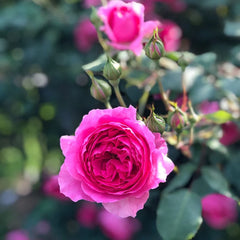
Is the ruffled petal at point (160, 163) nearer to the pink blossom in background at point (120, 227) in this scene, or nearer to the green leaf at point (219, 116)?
the green leaf at point (219, 116)

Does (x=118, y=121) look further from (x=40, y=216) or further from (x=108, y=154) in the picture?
(x=40, y=216)

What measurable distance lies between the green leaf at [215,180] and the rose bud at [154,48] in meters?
0.35

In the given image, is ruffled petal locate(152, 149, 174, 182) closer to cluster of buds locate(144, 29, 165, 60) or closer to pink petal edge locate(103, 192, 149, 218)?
pink petal edge locate(103, 192, 149, 218)

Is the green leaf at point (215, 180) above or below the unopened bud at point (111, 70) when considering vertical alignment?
below

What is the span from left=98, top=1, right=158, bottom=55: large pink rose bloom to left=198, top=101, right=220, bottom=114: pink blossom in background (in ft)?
1.10

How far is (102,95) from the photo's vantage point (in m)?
0.93

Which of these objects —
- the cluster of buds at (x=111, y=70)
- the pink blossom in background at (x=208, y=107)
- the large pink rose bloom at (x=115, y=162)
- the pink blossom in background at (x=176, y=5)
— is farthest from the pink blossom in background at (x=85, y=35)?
the large pink rose bloom at (x=115, y=162)

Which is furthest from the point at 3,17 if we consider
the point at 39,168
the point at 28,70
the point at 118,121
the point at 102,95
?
the point at 39,168

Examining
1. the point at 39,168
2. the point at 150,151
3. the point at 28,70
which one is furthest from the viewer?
the point at 39,168

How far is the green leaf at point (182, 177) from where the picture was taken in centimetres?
105

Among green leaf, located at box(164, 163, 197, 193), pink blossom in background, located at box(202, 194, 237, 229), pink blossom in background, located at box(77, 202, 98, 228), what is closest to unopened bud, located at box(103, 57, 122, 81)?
green leaf, located at box(164, 163, 197, 193)

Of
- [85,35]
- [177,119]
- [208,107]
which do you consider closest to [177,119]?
[177,119]

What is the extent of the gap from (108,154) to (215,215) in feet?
2.65

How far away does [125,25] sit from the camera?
3.41ft
